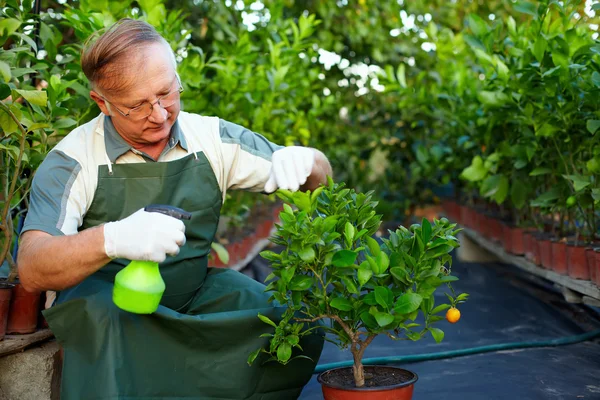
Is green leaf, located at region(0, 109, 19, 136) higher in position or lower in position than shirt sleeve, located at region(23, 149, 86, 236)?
higher

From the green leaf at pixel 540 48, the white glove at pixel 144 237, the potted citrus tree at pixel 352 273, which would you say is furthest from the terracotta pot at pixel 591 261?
the white glove at pixel 144 237

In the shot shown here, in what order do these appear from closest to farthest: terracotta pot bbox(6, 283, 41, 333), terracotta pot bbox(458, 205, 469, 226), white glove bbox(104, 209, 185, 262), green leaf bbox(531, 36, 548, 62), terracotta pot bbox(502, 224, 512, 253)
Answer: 1. white glove bbox(104, 209, 185, 262)
2. terracotta pot bbox(6, 283, 41, 333)
3. green leaf bbox(531, 36, 548, 62)
4. terracotta pot bbox(502, 224, 512, 253)
5. terracotta pot bbox(458, 205, 469, 226)

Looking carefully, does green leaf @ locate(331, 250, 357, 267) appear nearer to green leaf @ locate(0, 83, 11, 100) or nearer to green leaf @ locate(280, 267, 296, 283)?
green leaf @ locate(280, 267, 296, 283)

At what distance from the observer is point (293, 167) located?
1.96 metres

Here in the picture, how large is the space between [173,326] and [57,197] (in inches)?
16.2

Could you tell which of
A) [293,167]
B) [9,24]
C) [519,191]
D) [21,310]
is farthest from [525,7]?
[21,310]

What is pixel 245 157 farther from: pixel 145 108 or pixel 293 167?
pixel 145 108

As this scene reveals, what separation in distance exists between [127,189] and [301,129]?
2.68m

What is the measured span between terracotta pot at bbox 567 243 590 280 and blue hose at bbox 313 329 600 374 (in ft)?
0.75

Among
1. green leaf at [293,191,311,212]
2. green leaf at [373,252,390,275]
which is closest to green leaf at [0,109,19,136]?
green leaf at [293,191,311,212]

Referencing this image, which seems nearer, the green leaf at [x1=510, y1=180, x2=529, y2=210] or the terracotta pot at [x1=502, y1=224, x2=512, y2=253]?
the green leaf at [x1=510, y1=180, x2=529, y2=210]

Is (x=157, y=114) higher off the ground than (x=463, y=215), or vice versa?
(x=157, y=114)

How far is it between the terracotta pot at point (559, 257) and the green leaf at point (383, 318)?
150cm

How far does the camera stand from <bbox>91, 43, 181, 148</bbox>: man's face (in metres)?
1.83
